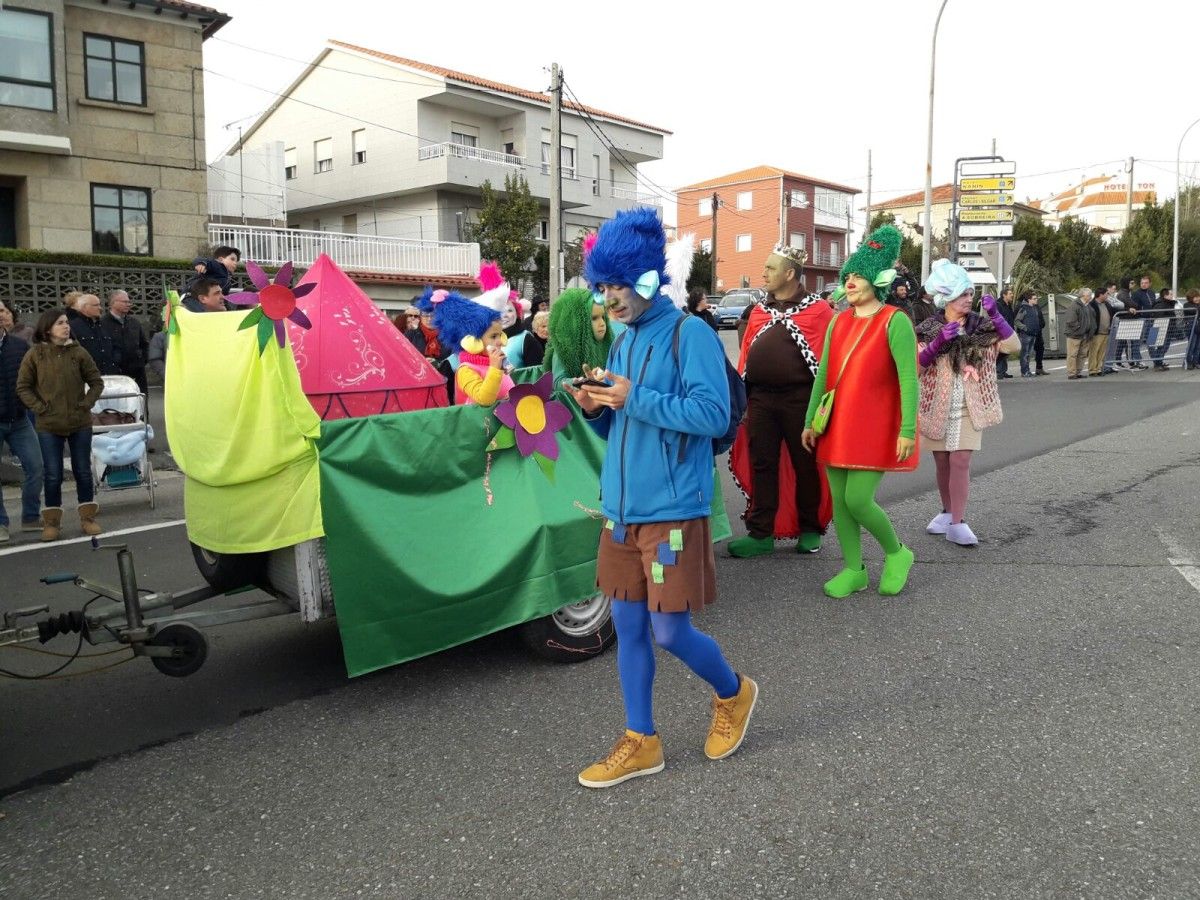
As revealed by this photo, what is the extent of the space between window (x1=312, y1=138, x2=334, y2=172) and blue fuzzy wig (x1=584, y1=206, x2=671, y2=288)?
39.9m

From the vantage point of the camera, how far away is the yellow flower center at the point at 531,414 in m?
4.07

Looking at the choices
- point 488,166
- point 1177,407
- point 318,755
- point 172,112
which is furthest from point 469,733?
point 488,166

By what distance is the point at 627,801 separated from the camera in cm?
321

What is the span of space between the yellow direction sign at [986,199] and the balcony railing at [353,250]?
1418 cm

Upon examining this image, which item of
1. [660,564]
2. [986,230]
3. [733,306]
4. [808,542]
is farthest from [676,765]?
[733,306]

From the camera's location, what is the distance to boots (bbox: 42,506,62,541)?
24.8ft

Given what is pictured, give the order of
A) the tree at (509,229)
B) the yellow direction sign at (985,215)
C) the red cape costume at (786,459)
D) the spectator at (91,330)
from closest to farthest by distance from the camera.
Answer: the red cape costume at (786,459)
the spectator at (91,330)
the yellow direction sign at (985,215)
the tree at (509,229)

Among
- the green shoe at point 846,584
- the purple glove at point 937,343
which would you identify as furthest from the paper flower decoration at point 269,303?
the purple glove at point 937,343

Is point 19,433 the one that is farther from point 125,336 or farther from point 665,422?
point 665,422

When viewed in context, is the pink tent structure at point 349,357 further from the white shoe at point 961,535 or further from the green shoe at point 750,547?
the white shoe at point 961,535

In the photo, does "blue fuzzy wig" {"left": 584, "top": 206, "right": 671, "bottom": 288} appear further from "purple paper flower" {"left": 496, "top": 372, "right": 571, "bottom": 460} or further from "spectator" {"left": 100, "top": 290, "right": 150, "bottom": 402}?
→ "spectator" {"left": 100, "top": 290, "right": 150, "bottom": 402}

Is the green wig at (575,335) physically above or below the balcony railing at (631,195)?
below

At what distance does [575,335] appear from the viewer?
4676 mm

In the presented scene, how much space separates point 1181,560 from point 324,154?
39.6 meters
